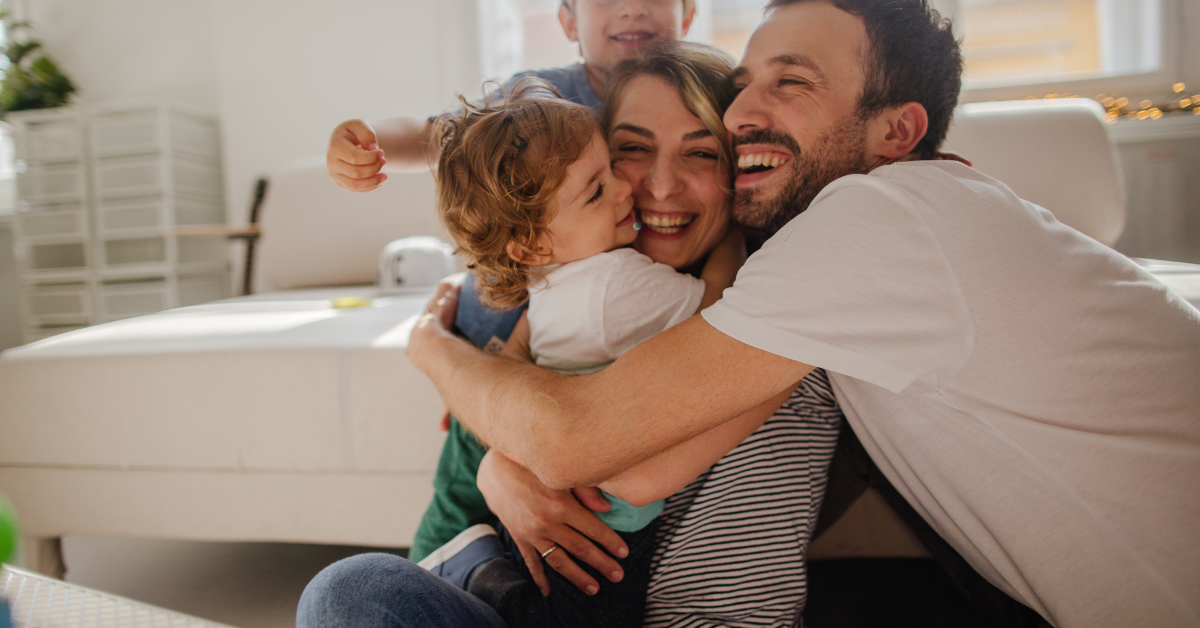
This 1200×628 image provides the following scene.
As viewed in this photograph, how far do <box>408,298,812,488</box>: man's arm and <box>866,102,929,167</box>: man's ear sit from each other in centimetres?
48

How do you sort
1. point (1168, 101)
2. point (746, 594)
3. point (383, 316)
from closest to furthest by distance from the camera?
point (746, 594), point (383, 316), point (1168, 101)

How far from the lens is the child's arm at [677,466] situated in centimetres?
81

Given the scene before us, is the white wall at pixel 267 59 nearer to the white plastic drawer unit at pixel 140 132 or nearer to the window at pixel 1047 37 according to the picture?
the white plastic drawer unit at pixel 140 132

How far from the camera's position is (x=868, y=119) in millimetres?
973

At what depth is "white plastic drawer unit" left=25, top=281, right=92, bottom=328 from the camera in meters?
3.82

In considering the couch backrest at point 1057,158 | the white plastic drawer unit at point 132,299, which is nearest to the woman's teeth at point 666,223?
the couch backrest at point 1057,158

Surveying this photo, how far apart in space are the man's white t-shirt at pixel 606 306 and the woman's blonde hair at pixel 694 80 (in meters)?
0.24

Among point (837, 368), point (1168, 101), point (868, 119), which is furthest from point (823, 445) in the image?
point (1168, 101)

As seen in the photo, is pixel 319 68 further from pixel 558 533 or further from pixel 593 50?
pixel 558 533

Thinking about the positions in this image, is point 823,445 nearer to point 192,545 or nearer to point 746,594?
point 746,594

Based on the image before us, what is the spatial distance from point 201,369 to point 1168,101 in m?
4.01

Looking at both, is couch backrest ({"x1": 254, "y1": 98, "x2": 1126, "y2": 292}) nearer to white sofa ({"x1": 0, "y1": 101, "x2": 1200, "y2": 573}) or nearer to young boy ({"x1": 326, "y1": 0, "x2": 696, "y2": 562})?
white sofa ({"x1": 0, "y1": 101, "x2": 1200, "y2": 573})

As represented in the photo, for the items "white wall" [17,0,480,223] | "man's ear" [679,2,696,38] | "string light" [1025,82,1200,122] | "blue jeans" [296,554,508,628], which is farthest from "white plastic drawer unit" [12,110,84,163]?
"string light" [1025,82,1200,122]

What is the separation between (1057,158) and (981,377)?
5.97 feet
